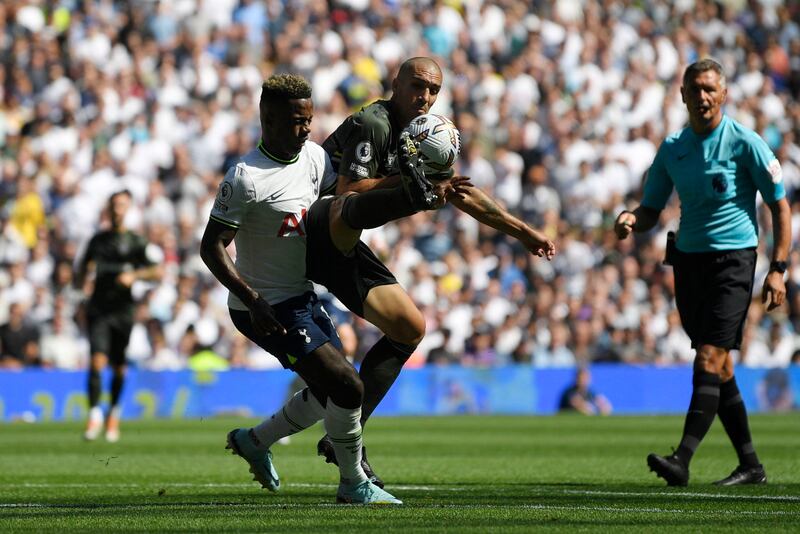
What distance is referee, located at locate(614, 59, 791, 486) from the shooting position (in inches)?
359

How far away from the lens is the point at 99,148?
22000 millimetres

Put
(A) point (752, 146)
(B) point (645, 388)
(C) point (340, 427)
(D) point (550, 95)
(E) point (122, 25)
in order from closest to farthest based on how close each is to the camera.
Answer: (C) point (340, 427), (A) point (752, 146), (B) point (645, 388), (E) point (122, 25), (D) point (550, 95)

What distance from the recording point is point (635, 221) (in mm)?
9367

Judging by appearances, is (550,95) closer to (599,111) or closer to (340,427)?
(599,111)

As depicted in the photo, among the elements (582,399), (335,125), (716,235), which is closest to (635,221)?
(716,235)

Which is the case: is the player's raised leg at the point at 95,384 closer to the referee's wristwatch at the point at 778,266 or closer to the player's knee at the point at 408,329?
the player's knee at the point at 408,329

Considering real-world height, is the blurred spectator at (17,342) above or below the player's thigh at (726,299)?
below

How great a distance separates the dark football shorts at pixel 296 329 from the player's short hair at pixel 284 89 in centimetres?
105

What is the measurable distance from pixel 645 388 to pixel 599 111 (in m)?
5.95

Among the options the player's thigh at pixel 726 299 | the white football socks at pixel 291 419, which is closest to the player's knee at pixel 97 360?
the white football socks at pixel 291 419

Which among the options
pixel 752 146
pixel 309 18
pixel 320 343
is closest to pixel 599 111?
pixel 309 18

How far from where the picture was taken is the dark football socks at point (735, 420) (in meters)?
9.34

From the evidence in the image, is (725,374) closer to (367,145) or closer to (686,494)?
(686,494)

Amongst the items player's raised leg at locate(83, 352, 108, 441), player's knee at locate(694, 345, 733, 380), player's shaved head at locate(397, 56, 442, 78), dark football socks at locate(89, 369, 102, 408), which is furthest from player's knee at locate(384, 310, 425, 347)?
dark football socks at locate(89, 369, 102, 408)
